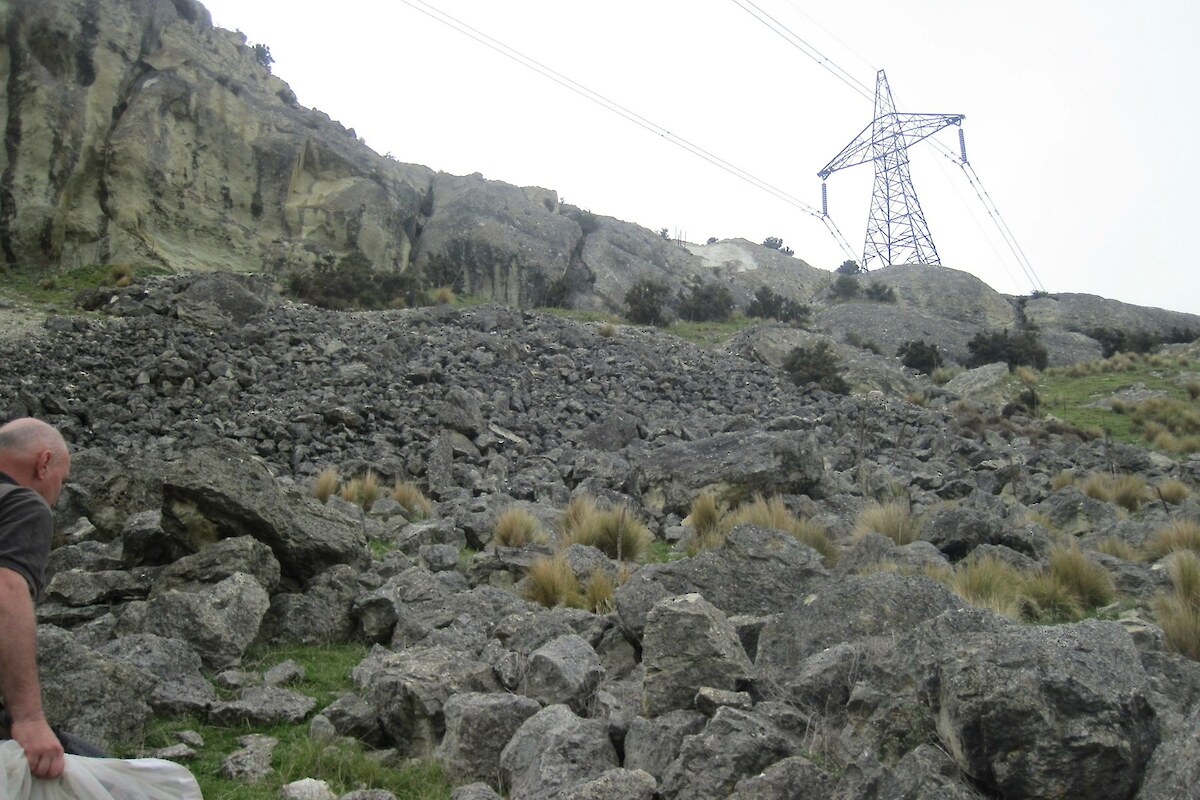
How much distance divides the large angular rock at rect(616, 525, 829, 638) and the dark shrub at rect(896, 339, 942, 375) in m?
29.4

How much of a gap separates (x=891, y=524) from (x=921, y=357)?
27531mm

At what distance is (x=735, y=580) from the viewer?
6.28m

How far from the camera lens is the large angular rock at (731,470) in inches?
466

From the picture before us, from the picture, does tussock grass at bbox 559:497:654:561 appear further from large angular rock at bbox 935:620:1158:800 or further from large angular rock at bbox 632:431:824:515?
large angular rock at bbox 935:620:1158:800

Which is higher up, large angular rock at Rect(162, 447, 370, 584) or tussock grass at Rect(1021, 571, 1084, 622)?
tussock grass at Rect(1021, 571, 1084, 622)

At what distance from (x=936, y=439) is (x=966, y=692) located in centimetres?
1660

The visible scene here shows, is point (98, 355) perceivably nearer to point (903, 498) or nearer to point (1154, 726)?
point (903, 498)

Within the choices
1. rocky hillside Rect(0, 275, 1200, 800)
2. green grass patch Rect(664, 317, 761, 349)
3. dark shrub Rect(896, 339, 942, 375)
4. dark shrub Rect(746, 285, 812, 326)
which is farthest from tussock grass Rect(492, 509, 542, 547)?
dark shrub Rect(746, 285, 812, 326)

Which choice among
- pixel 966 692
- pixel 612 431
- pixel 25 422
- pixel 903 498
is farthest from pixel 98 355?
pixel 966 692

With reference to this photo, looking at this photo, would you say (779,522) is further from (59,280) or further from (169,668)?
(59,280)

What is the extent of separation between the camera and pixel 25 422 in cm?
359

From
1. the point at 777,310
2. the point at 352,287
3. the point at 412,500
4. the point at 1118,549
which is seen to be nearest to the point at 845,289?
the point at 777,310

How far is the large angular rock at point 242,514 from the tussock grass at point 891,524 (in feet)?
16.5

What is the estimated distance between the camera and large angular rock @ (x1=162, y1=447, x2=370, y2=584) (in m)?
7.21
